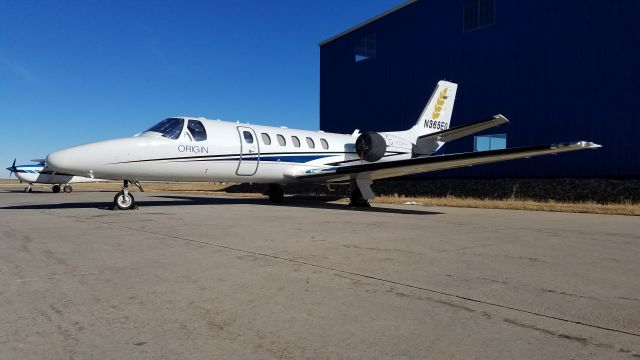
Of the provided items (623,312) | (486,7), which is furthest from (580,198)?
(623,312)

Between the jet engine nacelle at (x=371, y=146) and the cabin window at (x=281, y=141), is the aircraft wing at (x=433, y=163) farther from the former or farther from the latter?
the jet engine nacelle at (x=371, y=146)

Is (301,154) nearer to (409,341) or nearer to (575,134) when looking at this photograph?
(575,134)

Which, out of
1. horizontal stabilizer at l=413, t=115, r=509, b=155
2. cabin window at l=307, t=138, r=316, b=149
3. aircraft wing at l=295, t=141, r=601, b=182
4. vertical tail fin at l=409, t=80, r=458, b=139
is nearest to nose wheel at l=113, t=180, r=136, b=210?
aircraft wing at l=295, t=141, r=601, b=182

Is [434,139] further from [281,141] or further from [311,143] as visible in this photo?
[281,141]

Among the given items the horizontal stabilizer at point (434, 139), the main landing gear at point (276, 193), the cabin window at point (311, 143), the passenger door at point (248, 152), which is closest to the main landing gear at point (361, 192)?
the cabin window at point (311, 143)

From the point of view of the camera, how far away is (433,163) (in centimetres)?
1291

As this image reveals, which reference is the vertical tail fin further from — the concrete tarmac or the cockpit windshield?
the concrete tarmac

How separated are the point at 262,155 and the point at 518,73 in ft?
43.8

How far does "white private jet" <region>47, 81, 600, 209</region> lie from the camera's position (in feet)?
37.8

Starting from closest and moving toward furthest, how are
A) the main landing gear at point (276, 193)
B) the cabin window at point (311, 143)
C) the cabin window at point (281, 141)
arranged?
the cabin window at point (281, 141) → the cabin window at point (311, 143) → the main landing gear at point (276, 193)

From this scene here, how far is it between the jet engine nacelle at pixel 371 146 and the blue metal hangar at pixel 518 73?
25.4 ft

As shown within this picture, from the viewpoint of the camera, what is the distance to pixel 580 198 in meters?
18.7

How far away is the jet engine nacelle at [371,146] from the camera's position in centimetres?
1725

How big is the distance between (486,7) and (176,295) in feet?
75.5
